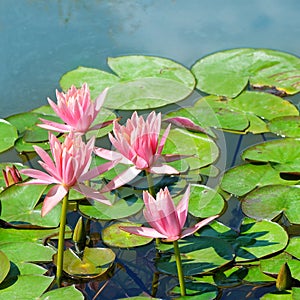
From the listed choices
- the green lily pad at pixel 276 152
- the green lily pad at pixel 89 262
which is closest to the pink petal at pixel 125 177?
the green lily pad at pixel 89 262

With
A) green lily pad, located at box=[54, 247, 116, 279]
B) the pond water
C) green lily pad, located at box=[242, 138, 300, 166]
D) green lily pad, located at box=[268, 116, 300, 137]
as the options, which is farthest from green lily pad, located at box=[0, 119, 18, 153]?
green lily pad, located at box=[268, 116, 300, 137]

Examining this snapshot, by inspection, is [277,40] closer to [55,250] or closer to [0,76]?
[0,76]

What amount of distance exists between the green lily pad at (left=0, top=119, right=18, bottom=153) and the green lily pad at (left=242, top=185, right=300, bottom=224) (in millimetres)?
1029

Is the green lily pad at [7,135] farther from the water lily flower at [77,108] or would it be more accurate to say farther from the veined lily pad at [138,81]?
the water lily flower at [77,108]

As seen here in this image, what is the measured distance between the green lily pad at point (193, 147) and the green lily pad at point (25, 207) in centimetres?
54

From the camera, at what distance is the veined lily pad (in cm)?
269

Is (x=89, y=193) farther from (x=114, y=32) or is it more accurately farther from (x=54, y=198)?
(x=114, y=32)

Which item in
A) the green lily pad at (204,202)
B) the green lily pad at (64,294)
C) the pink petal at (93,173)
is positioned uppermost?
the pink petal at (93,173)

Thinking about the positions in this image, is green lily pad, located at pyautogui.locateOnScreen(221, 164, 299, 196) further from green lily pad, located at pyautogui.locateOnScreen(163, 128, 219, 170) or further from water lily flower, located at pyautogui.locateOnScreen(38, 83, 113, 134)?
water lily flower, located at pyautogui.locateOnScreen(38, 83, 113, 134)

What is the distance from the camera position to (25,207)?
6.69 feet

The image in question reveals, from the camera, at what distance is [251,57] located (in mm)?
3012

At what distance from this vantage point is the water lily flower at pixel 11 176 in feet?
6.72

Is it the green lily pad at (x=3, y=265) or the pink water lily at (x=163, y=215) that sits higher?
the pink water lily at (x=163, y=215)

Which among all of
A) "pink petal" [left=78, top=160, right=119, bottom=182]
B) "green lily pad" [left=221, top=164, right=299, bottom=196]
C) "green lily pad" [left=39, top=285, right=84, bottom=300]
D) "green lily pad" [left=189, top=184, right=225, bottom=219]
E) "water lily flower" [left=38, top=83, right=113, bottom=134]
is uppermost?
"water lily flower" [left=38, top=83, right=113, bottom=134]
